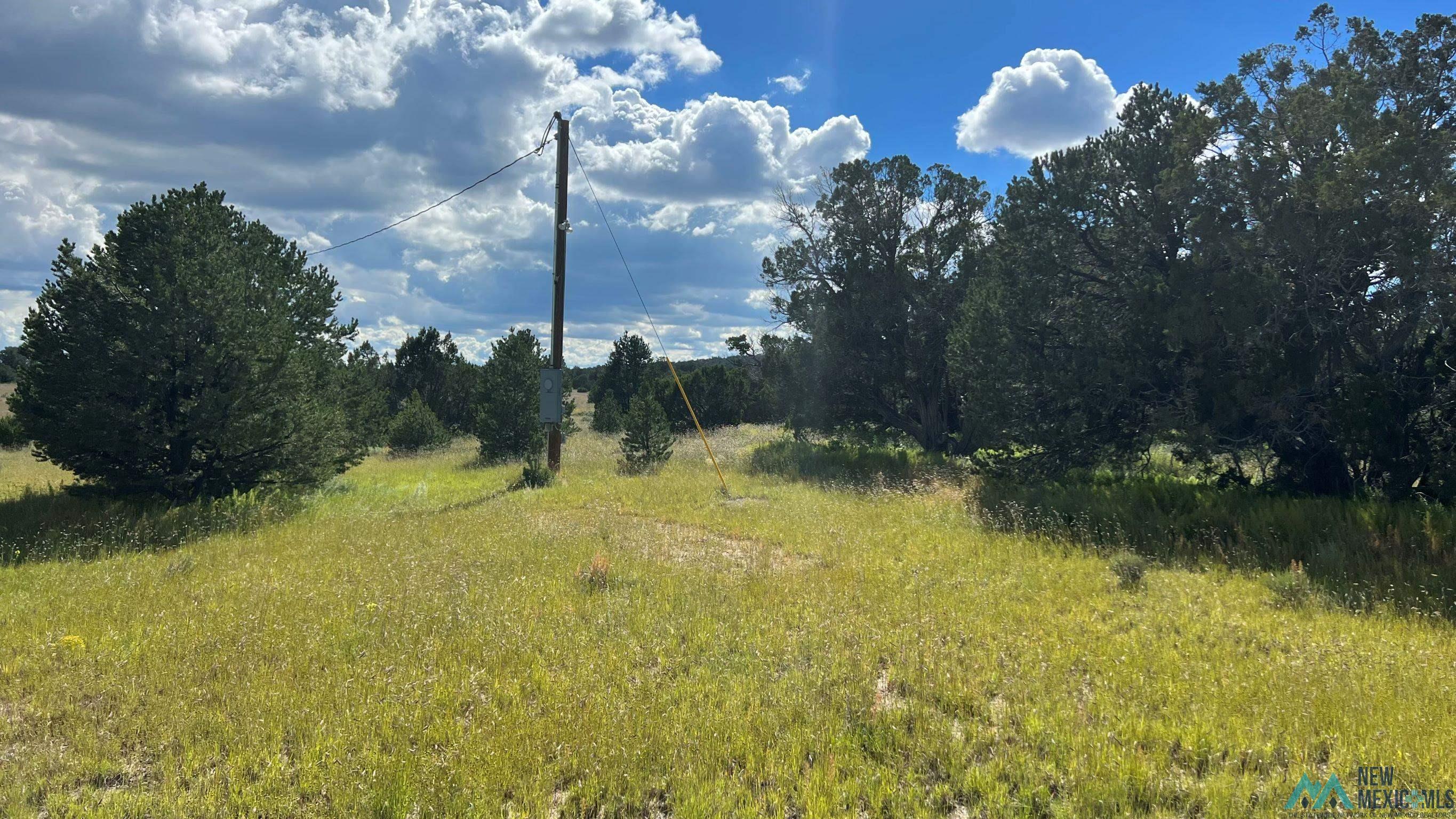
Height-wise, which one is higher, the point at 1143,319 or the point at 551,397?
the point at 1143,319

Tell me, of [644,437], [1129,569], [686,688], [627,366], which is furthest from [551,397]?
[627,366]

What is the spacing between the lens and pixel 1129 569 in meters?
7.80

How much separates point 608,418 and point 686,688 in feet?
108

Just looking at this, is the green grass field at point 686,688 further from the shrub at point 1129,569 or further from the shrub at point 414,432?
the shrub at point 414,432

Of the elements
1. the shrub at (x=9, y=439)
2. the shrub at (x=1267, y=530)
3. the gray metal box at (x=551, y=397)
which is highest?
the gray metal box at (x=551, y=397)

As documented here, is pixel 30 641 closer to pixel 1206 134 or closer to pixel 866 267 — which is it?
pixel 1206 134

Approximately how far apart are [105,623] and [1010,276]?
1687 cm

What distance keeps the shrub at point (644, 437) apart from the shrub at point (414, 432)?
13.2m

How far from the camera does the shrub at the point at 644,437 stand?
1997 cm

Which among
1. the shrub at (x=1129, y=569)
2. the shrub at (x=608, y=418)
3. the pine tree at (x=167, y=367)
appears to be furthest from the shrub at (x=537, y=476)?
the shrub at (x=608, y=418)

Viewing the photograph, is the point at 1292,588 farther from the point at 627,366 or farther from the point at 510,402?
the point at 627,366

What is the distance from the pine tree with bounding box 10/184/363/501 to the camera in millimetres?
9984

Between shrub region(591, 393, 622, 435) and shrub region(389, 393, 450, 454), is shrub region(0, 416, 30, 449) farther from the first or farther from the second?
shrub region(591, 393, 622, 435)

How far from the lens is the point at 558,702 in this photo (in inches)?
172
